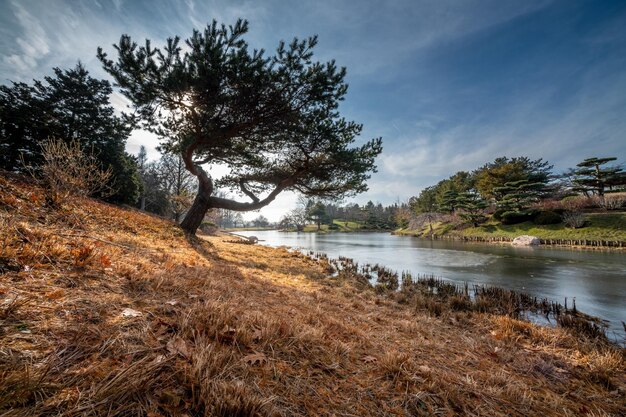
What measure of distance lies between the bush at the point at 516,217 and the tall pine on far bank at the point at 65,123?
46300mm

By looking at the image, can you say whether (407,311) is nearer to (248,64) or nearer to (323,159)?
(323,159)

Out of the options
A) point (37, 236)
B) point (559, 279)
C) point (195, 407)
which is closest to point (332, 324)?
point (195, 407)

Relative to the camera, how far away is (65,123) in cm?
1875

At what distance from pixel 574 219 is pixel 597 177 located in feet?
41.8

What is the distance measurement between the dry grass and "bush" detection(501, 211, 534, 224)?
39078 mm

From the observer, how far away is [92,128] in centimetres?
1959

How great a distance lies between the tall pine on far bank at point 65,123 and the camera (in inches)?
622

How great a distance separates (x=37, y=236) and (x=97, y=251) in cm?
79

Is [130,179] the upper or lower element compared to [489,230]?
upper

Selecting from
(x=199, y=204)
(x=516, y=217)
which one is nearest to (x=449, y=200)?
(x=516, y=217)

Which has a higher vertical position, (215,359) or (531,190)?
(531,190)

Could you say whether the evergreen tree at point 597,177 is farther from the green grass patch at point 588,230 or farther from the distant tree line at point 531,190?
the green grass patch at point 588,230

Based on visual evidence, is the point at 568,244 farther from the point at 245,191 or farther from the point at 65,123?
the point at 65,123

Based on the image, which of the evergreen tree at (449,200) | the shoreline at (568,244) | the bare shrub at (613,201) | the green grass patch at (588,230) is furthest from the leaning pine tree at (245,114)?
the evergreen tree at (449,200)
